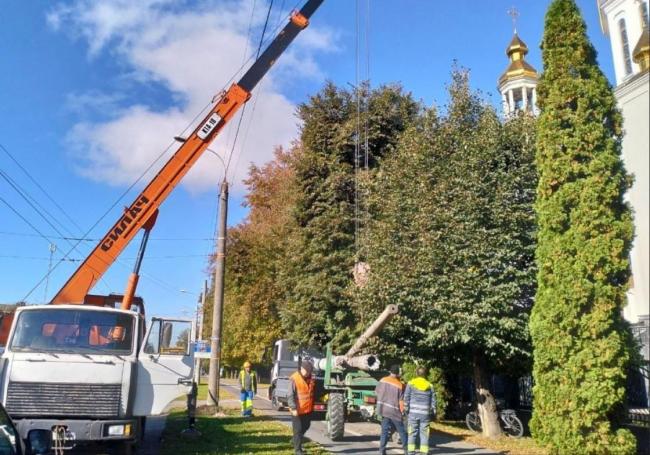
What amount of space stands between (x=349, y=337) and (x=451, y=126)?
893 cm

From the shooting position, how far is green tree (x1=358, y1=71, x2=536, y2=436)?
12492mm

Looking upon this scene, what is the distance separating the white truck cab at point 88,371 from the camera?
8.48 metres

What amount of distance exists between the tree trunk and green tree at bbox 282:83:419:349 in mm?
6338

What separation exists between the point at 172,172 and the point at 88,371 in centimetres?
568

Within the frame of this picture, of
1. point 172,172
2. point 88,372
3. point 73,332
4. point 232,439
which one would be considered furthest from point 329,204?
point 88,372

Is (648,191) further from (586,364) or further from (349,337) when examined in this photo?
(349,337)

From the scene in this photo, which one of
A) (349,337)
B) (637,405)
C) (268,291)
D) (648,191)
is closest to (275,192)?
(268,291)

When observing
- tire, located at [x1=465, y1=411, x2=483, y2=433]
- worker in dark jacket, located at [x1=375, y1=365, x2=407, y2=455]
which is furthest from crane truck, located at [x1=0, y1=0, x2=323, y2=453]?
tire, located at [x1=465, y1=411, x2=483, y2=433]

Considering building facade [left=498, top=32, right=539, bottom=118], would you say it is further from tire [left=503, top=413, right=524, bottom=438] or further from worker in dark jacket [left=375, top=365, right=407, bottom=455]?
worker in dark jacket [left=375, top=365, right=407, bottom=455]

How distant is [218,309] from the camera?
19.0 metres

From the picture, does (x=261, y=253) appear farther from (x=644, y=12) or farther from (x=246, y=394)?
(x=644, y=12)

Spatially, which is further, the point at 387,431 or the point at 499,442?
the point at 499,442

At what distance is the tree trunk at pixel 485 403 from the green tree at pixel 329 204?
634 centimetres

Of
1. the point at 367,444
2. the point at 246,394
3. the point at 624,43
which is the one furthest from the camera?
the point at 246,394
